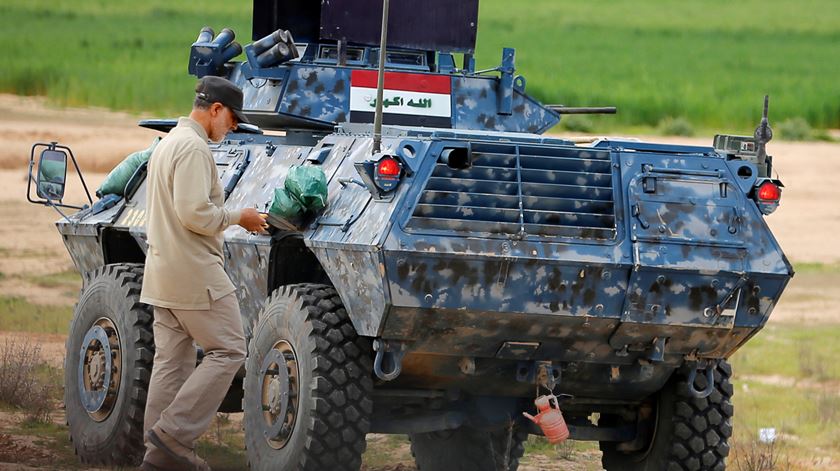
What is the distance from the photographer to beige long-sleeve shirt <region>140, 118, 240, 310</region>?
820cm

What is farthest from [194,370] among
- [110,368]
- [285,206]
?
[110,368]

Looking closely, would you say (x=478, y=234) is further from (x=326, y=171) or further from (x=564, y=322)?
(x=326, y=171)

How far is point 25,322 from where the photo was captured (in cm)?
1669

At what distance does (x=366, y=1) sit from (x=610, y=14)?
60401mm

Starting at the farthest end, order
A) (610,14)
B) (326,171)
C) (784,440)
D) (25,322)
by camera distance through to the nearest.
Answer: (610,14)
(25,322)
(784,440)
(326,171)

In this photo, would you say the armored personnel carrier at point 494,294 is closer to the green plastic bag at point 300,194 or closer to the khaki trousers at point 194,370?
the green plastic bag at point 300,194

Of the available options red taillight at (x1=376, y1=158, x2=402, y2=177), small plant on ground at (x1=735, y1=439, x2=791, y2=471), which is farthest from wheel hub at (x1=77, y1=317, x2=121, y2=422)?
small plant on ground at (x1=735, y1=439, x2=791, y2=471)

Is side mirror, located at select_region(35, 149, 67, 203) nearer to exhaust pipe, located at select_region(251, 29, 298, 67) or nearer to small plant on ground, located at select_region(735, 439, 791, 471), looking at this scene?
exhaust pipe, located at select_region(251, 29, 298, 67)

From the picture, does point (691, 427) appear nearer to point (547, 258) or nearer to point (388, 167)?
point (547, 258)

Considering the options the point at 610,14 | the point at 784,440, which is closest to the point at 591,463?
the point at 784,440

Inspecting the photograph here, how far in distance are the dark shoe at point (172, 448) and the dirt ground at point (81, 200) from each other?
2.46 m

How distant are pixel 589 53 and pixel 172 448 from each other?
1858 inches

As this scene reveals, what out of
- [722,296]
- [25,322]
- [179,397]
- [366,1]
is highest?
[366,1]

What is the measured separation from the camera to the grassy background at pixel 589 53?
3891 centimetres
